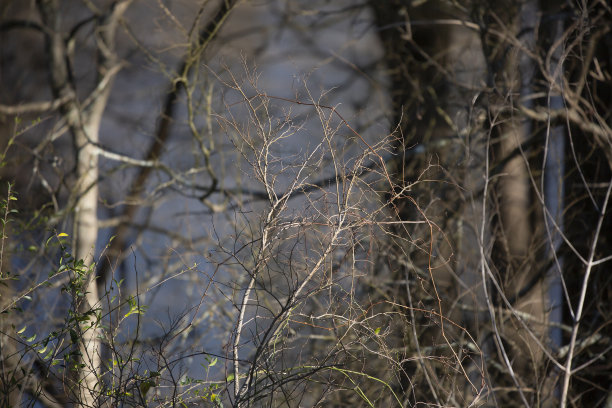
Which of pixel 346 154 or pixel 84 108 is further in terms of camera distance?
pixel 84 108

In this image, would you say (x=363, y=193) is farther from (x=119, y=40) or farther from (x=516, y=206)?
(x=119, y=40)

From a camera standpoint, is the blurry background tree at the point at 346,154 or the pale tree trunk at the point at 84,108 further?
the pale tree trunk at the point at 84,108

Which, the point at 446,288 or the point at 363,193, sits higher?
the point at 363,193

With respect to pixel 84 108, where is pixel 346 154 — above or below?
below

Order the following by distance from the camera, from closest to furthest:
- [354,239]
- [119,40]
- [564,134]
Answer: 1. [354,239]
2. [564,134]
3. [119,40]

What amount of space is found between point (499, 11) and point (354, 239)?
295cm

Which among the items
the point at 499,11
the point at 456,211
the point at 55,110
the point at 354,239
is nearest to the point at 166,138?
the point at 55,110

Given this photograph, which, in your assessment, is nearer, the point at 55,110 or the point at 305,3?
the point at 55,110

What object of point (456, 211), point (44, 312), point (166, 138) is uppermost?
point (166, 138)

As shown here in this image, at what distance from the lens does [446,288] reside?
4.20 metres

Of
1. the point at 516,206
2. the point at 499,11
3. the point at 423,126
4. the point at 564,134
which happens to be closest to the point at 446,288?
the point at 516,206

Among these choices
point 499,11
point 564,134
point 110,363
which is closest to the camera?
point 110,363

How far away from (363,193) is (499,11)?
2821 mm

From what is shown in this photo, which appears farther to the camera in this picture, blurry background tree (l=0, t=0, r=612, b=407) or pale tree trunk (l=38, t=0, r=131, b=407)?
pale tree trunk (l=38, t=0, r=131, b=407)
